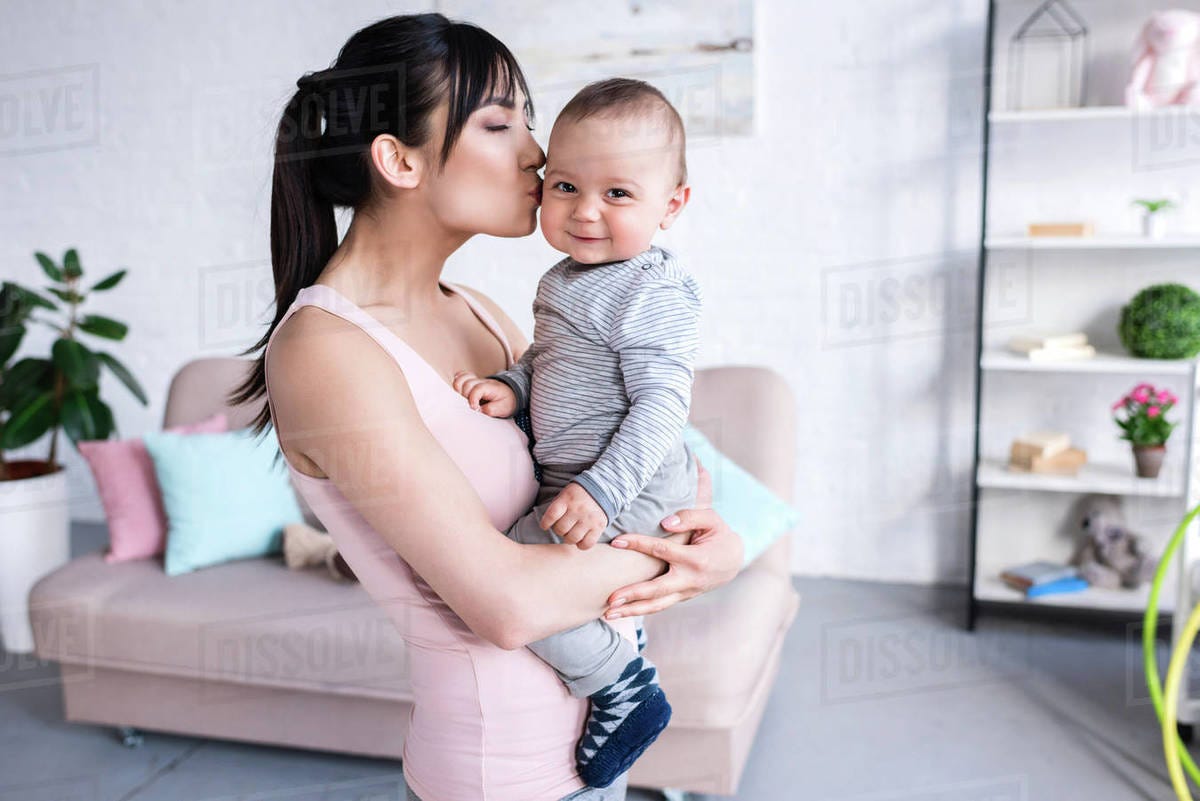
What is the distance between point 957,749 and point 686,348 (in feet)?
5.81

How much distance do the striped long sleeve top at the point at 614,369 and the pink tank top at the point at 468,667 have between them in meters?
0.07

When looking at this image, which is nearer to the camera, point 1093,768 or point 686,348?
point 686,348

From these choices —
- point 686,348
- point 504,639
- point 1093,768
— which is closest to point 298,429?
point 504,639

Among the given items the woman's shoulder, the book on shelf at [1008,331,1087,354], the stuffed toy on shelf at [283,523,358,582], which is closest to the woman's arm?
the woman's shoulder

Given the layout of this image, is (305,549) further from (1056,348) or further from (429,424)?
(1056,348)

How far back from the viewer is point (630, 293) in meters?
1.08

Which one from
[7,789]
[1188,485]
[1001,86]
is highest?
[1001,86]

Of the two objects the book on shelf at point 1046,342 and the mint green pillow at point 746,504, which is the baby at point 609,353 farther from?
the book on shelf at point 1046,342

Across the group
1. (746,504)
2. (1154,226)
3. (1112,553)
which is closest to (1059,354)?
(1154,226)

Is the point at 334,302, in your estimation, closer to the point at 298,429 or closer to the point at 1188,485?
the point at 298,429

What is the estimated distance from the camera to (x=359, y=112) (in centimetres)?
104

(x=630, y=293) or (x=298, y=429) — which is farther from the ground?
(x=630, y=293)

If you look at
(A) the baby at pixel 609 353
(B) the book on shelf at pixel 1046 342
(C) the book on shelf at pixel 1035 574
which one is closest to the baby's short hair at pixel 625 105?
(A) the baby at pixel 609 353

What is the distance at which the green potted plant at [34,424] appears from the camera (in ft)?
9.57
